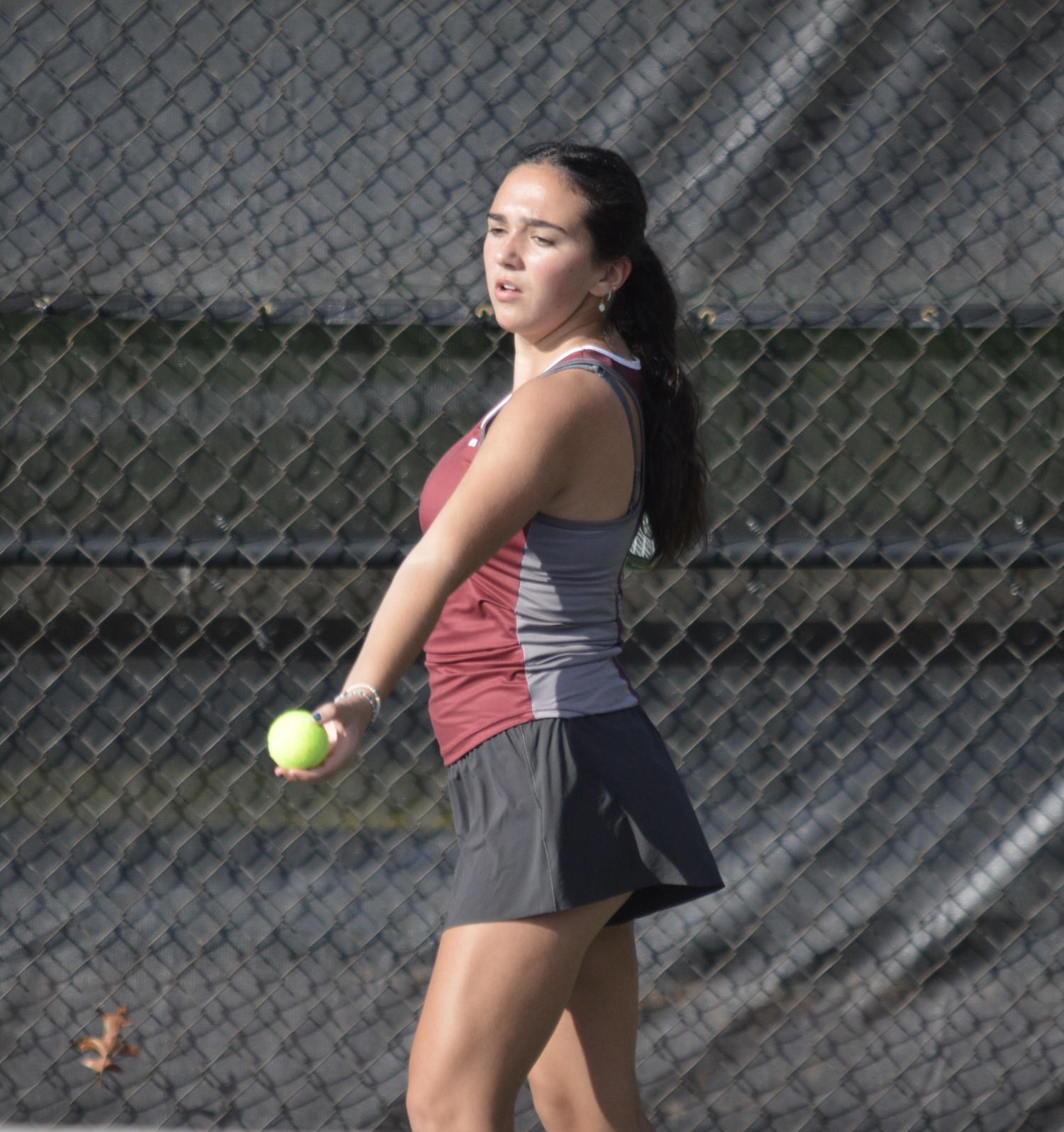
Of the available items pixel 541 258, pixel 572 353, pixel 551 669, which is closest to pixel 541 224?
pixel 541 258

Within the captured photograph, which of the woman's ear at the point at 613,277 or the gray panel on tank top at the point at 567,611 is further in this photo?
the woman's ear at the point at 613,277

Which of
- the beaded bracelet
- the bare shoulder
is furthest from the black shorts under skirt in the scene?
the bare shoulder

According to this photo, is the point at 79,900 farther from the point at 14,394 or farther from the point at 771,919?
the point at 771,919

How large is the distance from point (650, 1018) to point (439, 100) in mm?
2109

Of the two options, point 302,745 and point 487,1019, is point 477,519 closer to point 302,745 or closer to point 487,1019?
point 302,745

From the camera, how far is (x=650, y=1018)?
2.71 meters

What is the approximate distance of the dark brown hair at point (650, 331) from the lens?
71.2 inches

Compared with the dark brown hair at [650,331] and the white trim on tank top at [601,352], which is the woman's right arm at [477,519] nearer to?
the white trim on tank top at [601,352]

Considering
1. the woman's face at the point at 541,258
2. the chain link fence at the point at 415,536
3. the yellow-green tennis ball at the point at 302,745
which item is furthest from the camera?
the chain link fence at the point at 415,536

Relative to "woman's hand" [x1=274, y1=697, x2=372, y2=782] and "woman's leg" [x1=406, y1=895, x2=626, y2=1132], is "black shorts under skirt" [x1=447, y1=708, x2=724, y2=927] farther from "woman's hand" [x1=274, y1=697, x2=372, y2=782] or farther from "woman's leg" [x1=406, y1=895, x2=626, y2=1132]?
"woman's hand" [x1=274, y1=697, x2=372, y2=782]

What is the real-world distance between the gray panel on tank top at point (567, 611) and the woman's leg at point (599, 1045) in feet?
1.35

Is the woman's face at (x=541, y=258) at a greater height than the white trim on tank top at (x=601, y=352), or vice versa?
the woman's face at (x=541, y=258)

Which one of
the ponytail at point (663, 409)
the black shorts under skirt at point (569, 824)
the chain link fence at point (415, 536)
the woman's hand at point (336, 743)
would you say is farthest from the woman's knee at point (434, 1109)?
the chain link fence at point (415, 536)

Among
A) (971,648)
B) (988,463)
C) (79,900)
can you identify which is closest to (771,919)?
(971,648)
